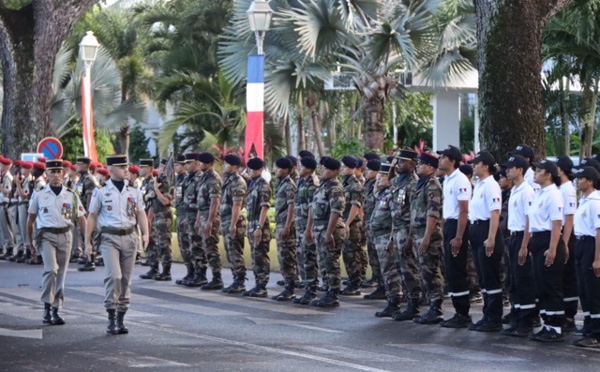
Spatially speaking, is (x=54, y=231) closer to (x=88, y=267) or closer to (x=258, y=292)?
(x=258, y=292)

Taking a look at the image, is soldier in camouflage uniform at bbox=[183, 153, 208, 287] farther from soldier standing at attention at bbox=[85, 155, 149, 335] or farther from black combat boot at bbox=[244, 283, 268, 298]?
soldier standing at attention at bbox=[85, 155, 149, 335]

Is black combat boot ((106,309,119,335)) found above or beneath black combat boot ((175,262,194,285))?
beneath

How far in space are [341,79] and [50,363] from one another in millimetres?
17111

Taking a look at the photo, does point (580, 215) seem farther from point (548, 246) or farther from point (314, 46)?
point (314, 46)

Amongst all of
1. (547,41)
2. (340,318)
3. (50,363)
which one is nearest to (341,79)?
(547,41)

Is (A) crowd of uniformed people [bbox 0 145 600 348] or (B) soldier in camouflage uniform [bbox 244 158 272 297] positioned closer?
(A) crowd of uniformed people [bbox 0 145 600 348]

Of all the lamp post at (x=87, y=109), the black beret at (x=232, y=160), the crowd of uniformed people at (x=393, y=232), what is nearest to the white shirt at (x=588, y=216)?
the crowd of uniformed people at (x=393, y=232)

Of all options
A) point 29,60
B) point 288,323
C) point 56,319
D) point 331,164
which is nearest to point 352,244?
point 331,164

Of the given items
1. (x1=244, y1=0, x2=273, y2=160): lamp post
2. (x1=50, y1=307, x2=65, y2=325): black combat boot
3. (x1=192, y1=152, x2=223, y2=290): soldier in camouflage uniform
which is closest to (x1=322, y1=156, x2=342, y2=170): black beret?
(x1=192, y1=152, x2=223, y2=290): soldier in camouflage uniform

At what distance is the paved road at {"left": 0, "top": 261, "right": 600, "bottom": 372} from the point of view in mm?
10977

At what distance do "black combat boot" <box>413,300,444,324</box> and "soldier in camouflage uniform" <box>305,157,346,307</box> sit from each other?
198 cm

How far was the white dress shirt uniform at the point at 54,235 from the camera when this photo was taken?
14.2m

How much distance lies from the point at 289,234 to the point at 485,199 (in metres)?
4.16

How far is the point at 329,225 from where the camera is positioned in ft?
51.5
